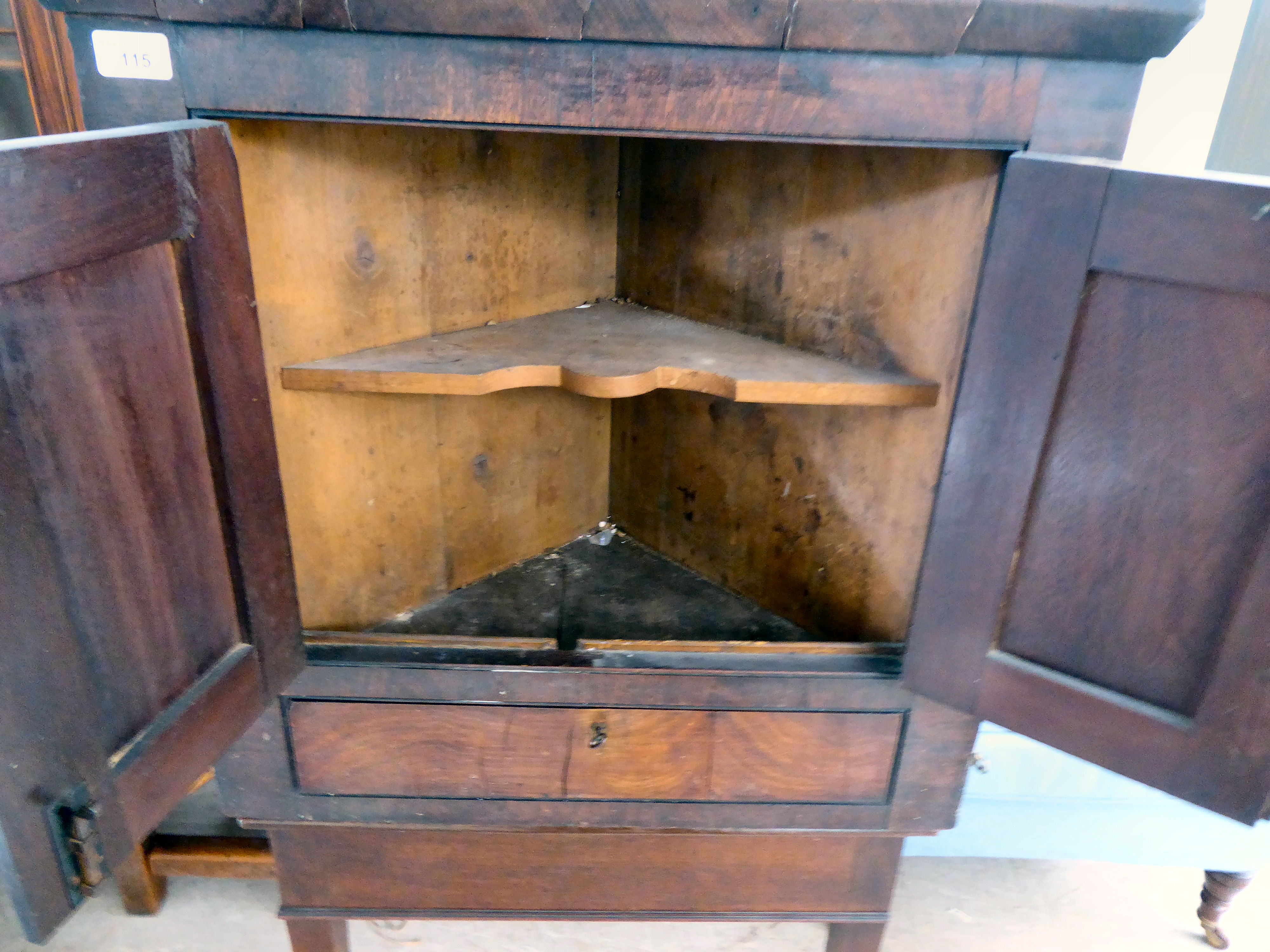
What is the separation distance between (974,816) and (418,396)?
963 millimetres

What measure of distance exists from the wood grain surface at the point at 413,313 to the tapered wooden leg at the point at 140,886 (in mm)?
590

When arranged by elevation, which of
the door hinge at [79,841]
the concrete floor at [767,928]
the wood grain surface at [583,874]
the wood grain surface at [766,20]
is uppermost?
the wood grain surface at [766,20]

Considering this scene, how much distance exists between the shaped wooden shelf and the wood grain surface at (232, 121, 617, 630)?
Answer: 52mm

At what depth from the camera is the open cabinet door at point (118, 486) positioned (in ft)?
1.68

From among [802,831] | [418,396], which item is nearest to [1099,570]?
[802,831]

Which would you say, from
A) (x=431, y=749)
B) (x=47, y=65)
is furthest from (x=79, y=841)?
(x=47, y=65)

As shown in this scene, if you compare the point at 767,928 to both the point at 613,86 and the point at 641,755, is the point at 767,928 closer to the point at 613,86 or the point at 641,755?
the point at 641,755

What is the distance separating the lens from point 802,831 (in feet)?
3.24

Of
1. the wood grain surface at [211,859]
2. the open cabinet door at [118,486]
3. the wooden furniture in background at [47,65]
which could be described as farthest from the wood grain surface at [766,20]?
the wood grain surface at [211,859]

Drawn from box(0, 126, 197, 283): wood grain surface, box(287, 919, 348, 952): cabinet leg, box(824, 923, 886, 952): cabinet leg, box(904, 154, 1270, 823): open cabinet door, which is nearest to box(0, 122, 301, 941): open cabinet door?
box(0, 126, 197, 283): wood grain surface

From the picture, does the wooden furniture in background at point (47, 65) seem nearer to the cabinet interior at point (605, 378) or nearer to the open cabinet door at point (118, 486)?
the cabinet interior at point (605, 378)

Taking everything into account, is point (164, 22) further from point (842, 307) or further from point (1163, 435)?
point (1163, 435)

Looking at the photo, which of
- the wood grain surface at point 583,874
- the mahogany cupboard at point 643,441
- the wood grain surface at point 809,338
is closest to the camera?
the mahogany cupboard at point 643,441

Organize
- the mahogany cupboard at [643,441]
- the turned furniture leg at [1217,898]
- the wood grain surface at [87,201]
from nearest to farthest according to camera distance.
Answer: the wood grain surface at [87,201] → the mahogany cupboard at [643,441] → the turned furniture leg at [1217,898]
